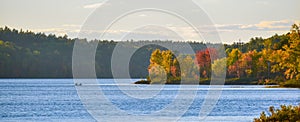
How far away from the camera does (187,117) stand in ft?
201

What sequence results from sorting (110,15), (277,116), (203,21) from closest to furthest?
(277,116) < (110,15) < (203,21)

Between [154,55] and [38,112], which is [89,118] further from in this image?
[154,55]

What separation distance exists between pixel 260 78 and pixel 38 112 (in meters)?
107

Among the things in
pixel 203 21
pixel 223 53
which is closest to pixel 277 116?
pixel 203 21

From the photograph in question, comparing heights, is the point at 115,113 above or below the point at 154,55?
below

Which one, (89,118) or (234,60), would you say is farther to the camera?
(234,60)

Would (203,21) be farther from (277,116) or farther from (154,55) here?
(154,55)

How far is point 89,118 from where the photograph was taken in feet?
201

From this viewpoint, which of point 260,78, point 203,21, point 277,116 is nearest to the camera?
point 277,116

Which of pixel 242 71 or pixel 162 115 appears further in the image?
pixel 242 71

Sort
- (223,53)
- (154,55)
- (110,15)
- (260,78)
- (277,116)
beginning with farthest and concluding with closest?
(223,53), (154,55), (260,78), (110,15), (277,116)

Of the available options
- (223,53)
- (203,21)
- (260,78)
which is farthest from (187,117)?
(223,53)

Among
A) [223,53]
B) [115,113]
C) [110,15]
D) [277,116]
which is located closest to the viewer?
[277,116]

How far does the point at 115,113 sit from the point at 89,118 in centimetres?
539
